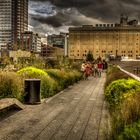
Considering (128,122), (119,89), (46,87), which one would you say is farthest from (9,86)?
(128,122)

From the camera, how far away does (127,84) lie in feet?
33.7

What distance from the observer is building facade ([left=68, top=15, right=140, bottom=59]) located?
181 metres

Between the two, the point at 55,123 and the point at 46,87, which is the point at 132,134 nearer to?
the point at 55,123

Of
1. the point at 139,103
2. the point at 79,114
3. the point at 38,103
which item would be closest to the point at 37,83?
the point at 38,103

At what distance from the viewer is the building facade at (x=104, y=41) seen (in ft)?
595

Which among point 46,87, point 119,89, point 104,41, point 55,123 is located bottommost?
point 55,123

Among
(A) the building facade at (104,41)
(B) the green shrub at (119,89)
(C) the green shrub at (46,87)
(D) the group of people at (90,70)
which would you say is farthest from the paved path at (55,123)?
(A) the building facade at (104,41)

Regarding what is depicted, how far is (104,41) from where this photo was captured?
185 meters

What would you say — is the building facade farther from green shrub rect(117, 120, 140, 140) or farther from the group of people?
green shrub rect(117, 120, 140, 140)

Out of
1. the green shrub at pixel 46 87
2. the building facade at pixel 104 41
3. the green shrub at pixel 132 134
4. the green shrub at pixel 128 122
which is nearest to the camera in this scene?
the green shrub at pixel 132 134

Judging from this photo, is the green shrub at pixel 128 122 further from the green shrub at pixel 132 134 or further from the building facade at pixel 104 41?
the building facade at pixel 104 41

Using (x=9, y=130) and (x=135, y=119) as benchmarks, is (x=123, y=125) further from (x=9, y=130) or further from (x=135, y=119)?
(x=9, y=130)

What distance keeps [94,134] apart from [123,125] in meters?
2.07

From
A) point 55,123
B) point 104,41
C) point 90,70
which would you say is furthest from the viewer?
point 104,41
